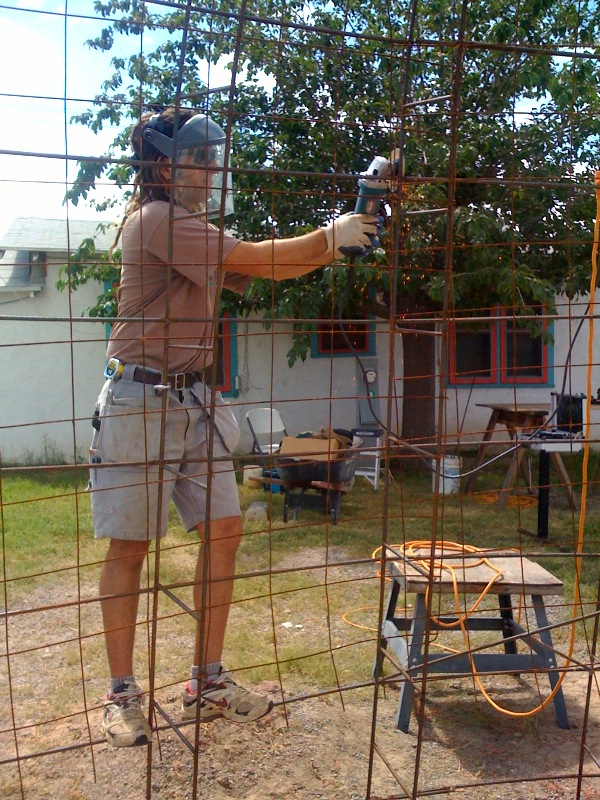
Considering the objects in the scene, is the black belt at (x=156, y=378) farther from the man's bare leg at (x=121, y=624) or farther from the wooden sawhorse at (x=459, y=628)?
the wooden sawhorse at (x=459, y=628)

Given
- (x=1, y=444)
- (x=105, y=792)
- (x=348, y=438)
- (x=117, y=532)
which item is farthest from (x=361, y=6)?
(x=105, y=792)

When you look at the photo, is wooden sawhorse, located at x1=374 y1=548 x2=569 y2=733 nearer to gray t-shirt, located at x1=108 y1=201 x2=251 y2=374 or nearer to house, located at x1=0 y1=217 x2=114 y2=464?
gray t-shirt, located at x1=108 y1=201 x2=251 y2=374

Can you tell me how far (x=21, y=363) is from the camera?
1046cm

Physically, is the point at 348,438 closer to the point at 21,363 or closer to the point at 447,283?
the point at 21,363

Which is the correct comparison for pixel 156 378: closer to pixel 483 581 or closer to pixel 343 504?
pixel 483 581

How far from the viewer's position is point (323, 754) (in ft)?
9.35

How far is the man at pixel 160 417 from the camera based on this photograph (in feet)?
8.66

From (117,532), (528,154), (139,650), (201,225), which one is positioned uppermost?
(528,154)

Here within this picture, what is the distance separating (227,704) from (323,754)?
36 cm

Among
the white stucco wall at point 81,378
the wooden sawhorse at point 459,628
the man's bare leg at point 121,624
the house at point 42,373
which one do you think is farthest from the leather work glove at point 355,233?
the house at point 42,373

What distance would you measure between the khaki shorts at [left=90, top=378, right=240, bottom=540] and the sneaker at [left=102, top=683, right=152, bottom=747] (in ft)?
1.57

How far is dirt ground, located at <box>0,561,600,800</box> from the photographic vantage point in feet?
8.57

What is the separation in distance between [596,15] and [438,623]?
22.1ft

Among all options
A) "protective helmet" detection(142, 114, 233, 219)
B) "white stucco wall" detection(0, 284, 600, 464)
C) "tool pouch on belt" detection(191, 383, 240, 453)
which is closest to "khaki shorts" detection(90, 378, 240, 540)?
"tool pouch on belt" detection(191, 383, 240, 453)
